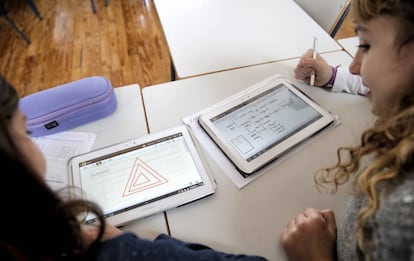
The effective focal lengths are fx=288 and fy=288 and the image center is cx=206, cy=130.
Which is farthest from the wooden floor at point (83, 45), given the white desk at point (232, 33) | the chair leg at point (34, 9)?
the white desk at point (232, 33)

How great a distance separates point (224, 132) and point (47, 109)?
0.48 m

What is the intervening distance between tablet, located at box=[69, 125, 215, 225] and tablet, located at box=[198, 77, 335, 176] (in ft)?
0.30

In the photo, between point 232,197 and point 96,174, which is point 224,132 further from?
point 96,174

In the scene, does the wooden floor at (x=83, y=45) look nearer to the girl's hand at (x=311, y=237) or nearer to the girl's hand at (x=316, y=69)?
the girl's hand at (x=316, y=69)

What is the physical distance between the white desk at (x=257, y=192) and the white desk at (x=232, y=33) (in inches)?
5.9

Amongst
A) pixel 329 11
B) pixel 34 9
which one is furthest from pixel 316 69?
pixel 34 9

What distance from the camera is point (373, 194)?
447 mm

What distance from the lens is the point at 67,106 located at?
0.79 meters

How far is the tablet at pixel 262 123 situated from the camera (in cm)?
74

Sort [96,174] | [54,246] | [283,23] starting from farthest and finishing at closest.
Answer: [283,23], [96,174], [54,246]

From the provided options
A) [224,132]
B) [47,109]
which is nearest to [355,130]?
[224,132]

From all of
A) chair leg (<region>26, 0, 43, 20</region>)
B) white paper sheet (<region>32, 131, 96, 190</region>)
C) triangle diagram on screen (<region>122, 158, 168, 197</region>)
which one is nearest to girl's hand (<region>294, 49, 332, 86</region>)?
triangle diagram on screen (<region>122, 158, 168, 197</region>)

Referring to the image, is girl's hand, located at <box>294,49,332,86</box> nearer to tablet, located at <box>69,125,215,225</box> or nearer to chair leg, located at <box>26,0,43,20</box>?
tablet, located at <box>69,125,215,225</box>

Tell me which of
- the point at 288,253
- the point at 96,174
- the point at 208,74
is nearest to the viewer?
the point at 288,253
